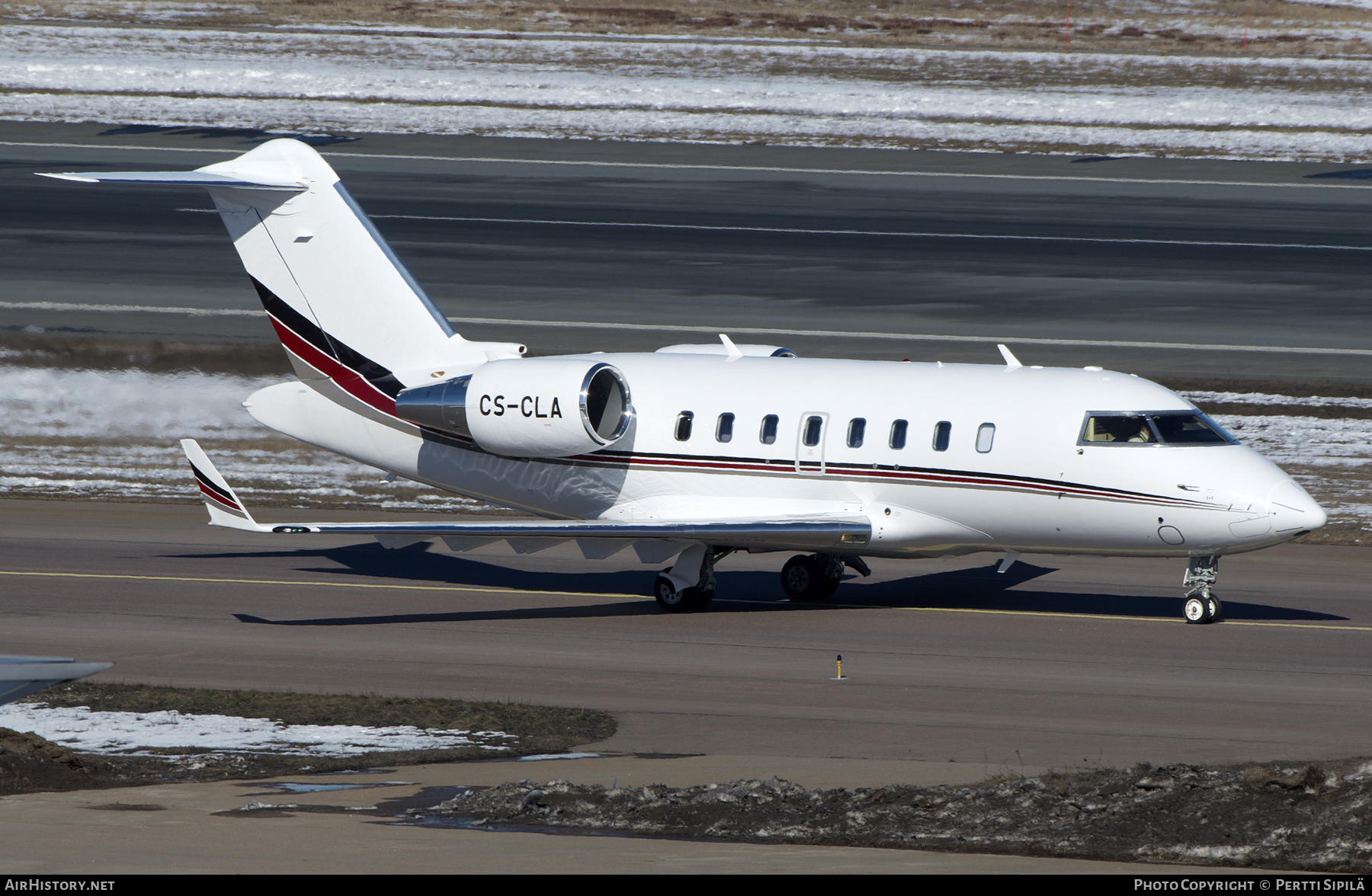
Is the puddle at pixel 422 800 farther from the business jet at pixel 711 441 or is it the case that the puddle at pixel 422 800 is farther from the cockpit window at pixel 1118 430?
the cockpit window at pixel 1118 430

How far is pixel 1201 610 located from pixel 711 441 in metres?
6.87

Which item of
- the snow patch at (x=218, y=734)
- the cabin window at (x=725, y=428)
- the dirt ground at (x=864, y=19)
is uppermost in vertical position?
the dirt ground at (x=864, y=19)

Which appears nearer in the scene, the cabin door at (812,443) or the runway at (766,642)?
the runway at (766,642)

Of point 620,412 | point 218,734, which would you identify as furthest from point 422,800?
point 620,412

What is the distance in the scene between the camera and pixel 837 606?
25.9 meters

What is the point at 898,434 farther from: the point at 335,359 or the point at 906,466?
the point at 335,359

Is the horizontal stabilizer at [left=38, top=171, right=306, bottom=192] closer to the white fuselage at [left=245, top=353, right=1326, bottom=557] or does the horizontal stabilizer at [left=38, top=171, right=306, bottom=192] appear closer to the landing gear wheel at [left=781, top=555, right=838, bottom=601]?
the white fuselage at [left=245, top=353, right=1326, bottom=557]

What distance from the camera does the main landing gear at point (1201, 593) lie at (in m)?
23.8

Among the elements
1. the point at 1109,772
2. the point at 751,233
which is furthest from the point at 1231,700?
the point at 751,233

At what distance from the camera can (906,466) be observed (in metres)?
24.3

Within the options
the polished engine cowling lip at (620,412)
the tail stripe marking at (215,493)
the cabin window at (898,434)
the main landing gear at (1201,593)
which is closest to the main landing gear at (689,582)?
the polished engine cowling lip at (620,412)

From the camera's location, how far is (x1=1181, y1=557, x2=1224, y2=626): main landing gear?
78.1ft

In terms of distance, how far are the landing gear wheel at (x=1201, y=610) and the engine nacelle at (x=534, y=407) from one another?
7.96 metres

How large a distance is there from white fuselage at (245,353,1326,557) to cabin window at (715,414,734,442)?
66 mm
